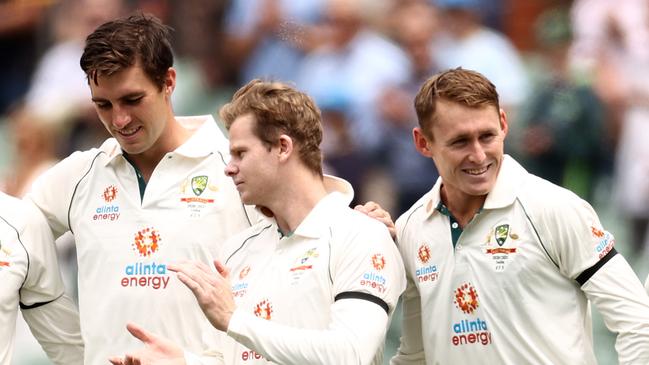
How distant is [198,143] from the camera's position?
18.3ft

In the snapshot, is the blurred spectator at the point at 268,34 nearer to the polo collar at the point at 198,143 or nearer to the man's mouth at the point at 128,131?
the polo collar at the point at 198,143

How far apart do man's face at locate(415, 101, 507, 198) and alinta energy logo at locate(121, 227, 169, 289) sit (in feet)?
3.67

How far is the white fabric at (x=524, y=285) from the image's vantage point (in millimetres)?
4961

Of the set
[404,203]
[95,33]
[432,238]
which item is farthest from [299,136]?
[404,203]

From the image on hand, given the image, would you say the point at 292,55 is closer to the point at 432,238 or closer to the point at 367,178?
the point at 367,178

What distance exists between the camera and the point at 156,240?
5.46 m

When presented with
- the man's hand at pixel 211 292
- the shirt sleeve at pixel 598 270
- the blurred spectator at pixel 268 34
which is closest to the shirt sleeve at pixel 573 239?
the shirt sleeve at pixel 598 270

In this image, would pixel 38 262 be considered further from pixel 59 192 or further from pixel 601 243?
pixel 601 243

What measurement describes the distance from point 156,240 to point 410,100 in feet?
12.8

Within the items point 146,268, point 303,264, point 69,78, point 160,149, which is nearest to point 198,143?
point 160,149

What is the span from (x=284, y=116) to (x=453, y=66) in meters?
4.20

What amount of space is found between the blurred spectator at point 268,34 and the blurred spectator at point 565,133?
1.49 m

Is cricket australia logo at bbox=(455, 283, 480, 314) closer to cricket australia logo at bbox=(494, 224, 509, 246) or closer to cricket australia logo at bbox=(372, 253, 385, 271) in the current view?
cricket australia logo at bbox=(494, 224, 509, 246)

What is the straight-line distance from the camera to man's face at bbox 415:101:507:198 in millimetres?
5074
